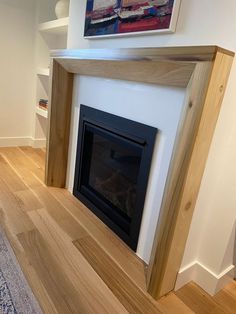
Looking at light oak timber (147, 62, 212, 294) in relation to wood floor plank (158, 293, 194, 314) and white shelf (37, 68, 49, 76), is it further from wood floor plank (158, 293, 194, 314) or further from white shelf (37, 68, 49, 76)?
white shelf (37, 68, 49, 76)

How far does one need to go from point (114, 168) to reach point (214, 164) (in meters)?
0.89

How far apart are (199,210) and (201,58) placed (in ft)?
2.56

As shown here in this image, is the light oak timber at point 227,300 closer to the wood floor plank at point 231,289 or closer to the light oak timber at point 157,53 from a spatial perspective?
the wood floor plank at point 231,289

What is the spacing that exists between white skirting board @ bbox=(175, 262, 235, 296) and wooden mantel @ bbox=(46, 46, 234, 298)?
8 centimetres

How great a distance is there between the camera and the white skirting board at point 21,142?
11.1ft

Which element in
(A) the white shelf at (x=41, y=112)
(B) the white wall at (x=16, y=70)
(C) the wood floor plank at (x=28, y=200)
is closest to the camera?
(C) the wood floor plank at (x=28, y=200)

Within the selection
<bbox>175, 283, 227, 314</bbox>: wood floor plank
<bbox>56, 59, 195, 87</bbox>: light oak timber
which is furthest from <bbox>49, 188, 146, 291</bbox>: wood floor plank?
<bbox>56, 59, 195, 87</bbox>: light oak timber

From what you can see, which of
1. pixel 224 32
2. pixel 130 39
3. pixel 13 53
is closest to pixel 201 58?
pixel 224 32

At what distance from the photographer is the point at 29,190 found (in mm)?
2311

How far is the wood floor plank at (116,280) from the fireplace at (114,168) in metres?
0.22

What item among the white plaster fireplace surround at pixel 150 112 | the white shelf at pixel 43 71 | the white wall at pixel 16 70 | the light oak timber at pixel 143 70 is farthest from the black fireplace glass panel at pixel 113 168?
the white wall at pixel 16 70

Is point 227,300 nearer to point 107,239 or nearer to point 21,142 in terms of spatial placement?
point 107,239

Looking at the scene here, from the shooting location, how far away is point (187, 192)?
3.91 feet

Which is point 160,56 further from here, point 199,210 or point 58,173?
point 58,173
